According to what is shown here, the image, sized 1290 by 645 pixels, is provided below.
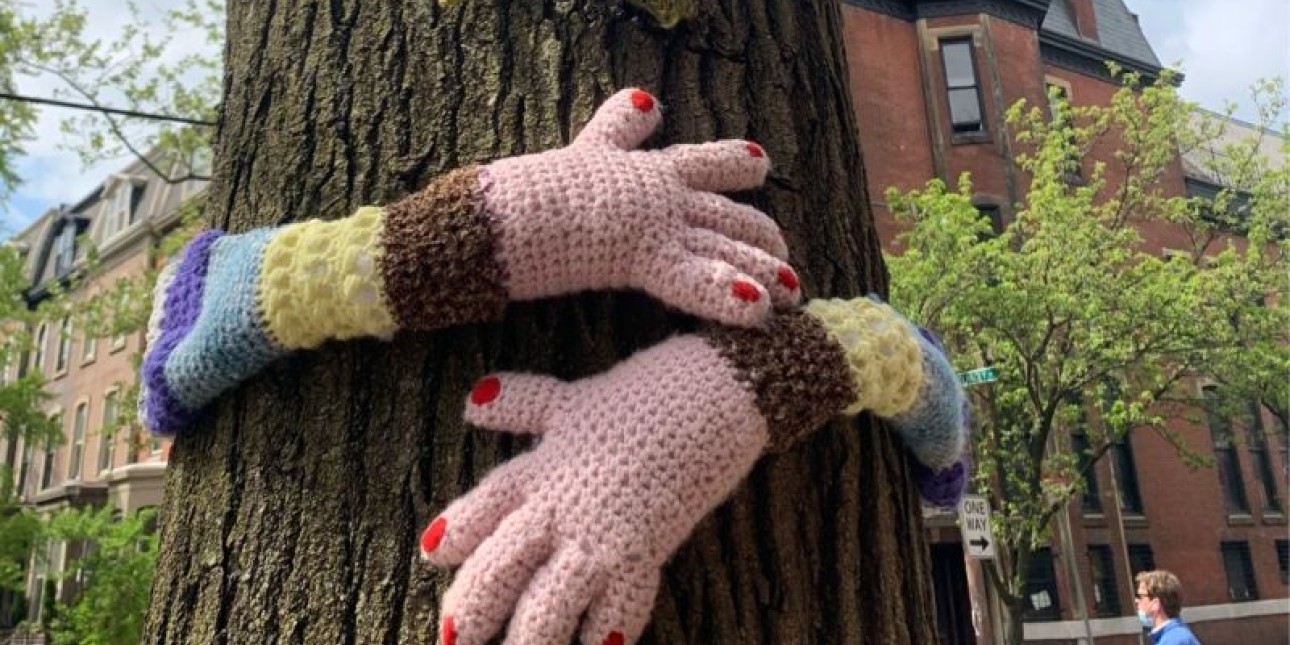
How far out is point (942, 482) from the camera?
1570 millimetres

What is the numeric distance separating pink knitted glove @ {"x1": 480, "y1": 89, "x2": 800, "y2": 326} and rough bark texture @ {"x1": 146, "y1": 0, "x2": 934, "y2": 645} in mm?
99

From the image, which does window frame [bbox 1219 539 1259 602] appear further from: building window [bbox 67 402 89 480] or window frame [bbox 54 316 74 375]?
window frame [bbox 54 316 74 375]

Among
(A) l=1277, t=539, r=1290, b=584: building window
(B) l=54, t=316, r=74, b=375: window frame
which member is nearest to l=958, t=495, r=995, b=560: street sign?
(A) l=1277, t=539, r=1290, b=584: building window

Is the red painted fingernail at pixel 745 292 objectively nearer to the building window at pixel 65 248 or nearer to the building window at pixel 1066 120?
the building window at pixel 1066 120

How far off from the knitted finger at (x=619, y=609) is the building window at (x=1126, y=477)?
60.7 feet

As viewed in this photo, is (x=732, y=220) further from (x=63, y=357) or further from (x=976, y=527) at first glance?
(x=63, y=357)

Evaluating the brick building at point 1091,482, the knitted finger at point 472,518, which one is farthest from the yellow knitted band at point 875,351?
the brick building at point 1091,482

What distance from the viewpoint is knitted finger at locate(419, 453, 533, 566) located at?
1.17m

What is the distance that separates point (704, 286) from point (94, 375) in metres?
25.9

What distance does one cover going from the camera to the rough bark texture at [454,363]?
4.27 feet

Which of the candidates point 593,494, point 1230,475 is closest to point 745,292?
point 593,494

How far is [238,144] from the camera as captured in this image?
65.1 inches

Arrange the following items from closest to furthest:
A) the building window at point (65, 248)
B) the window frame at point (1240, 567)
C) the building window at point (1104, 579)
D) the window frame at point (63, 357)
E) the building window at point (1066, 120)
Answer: the building window at point (1066, 120) < the building window at point (1104, 579) < the window frame at point (1240, 567) < the window frame at point (63, 357) < the building window at point (65, 248)

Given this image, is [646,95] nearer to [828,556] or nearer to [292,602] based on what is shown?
[828,556]
